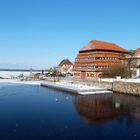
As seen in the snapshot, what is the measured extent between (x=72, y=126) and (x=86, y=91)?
90.2ft

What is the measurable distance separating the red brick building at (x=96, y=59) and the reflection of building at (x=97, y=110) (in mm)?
31813

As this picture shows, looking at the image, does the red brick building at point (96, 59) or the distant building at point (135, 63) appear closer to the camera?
the distant building at point (135, 63)

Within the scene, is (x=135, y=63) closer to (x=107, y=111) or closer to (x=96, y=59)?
(x=96, y=59)

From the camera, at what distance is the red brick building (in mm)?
75125

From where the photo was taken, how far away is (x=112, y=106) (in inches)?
1515

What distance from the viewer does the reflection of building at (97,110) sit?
99.2 feet

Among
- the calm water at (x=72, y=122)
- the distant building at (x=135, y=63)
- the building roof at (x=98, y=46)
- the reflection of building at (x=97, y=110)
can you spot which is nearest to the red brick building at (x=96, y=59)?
the building roof at (x=98, y=46)

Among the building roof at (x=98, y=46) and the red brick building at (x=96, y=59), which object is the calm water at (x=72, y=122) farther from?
the building roof at (x=98, y=46)

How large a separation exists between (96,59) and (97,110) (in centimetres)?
4143

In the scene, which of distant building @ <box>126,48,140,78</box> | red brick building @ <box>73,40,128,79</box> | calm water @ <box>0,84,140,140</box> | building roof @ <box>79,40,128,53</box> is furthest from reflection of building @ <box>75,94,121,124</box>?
building roof @ <box>79,40,128,53</box>

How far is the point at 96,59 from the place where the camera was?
2987 inches

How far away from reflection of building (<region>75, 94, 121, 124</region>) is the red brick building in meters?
31.8

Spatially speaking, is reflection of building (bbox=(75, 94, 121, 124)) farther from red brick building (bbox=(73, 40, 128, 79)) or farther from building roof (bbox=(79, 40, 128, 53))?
building roof (bbox=(79, 40, 128, 53))

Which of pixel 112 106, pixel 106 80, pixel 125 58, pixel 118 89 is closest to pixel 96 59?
pixel 125 58
